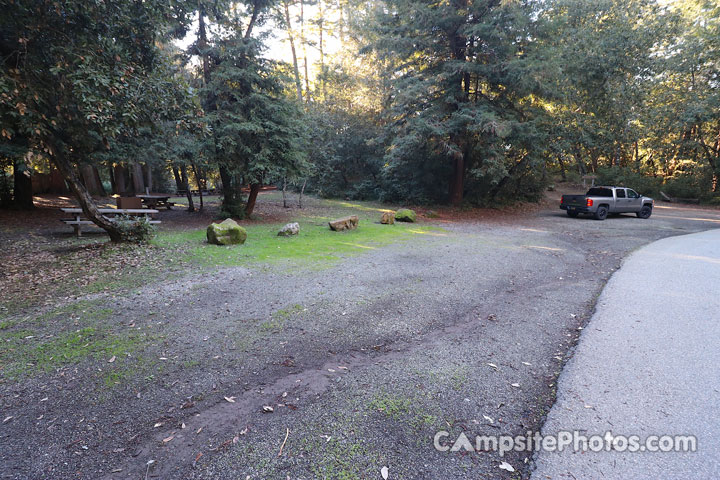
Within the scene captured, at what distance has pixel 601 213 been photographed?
51.6 feet

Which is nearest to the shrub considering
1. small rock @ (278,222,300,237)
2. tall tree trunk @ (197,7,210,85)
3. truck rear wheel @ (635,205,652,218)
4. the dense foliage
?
the dense foliage

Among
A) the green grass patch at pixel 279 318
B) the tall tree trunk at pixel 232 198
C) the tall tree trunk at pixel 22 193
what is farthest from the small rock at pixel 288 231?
the tall tree trunk at pixel 22 193

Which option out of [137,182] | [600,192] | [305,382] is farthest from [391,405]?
[137,182]

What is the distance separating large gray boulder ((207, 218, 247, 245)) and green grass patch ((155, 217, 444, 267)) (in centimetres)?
19

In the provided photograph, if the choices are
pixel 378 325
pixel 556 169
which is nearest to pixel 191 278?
pixel 378 325

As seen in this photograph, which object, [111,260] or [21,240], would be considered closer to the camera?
[111,260]

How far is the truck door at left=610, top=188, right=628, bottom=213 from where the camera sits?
16.0 m

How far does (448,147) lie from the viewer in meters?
14.9

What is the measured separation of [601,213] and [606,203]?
22.0 inches

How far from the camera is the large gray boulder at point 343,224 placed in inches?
467

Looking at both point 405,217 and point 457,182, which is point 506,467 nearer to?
point 405,217

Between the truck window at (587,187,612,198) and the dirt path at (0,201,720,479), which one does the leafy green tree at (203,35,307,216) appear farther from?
the truck window at (587,187,612,198)

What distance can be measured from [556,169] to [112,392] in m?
35.7

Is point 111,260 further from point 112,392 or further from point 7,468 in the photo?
point 7,468
